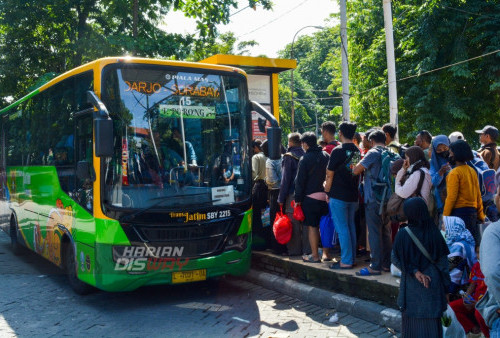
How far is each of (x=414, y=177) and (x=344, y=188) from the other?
3.64 feet

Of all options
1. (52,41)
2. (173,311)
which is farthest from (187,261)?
(52,41)

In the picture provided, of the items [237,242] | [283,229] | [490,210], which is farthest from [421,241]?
[283,229]

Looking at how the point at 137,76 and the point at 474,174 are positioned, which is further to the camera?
the point at 137,76

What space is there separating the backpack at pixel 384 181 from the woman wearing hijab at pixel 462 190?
0.73 meters

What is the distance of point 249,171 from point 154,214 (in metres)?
1.52

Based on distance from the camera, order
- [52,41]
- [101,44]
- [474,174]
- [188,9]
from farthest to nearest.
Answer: [52,41] → [101,44] → [188,9] → [474,174]

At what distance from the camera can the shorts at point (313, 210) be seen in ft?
24.5

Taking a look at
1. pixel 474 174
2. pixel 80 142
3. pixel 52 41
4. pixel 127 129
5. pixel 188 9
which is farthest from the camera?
pixel 52 41

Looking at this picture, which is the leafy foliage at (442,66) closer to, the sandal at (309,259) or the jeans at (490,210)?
the jeans at (490,210)

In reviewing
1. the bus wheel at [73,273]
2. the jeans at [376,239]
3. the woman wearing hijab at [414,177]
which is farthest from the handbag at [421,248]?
the bus wheel at [73,273]

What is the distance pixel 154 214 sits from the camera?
6.68m

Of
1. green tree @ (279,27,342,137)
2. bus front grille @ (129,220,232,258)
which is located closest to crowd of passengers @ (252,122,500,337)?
bus front grille @ (129,220,232,258)

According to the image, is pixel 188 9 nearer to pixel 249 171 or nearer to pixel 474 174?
pixel 249 171

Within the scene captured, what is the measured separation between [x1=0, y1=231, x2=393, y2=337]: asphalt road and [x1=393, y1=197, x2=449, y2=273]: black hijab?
5.05ft
